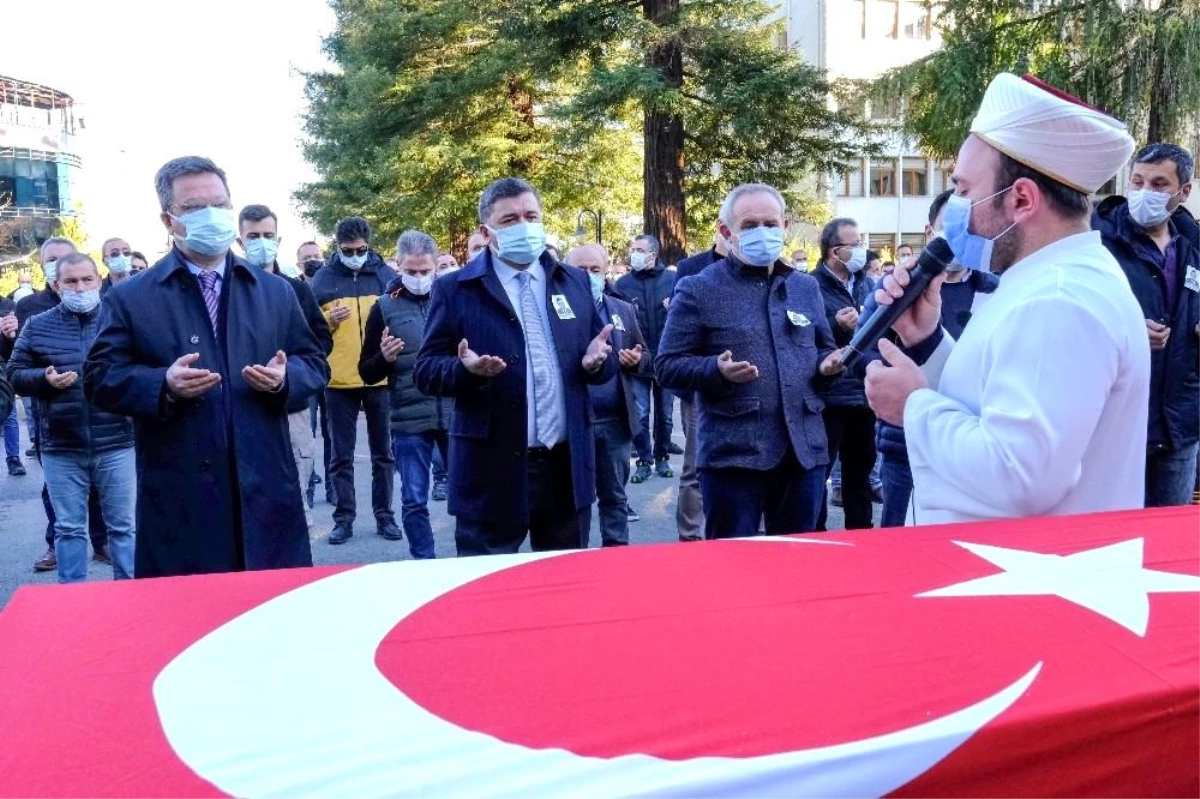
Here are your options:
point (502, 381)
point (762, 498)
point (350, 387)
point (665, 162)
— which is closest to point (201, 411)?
point (502, 381)

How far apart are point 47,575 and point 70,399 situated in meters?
1.66

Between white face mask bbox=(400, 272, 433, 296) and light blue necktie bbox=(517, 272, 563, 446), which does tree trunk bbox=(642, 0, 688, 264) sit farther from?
light blue necktie bbox=(517, 272, 563, 446)

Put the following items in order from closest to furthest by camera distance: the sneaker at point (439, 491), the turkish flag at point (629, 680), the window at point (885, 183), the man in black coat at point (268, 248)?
the turkish flag at point (629, 680) < the man in black coat at point (268, 248) < the sneaker at point (439, 491) < the window at point (885, 183)

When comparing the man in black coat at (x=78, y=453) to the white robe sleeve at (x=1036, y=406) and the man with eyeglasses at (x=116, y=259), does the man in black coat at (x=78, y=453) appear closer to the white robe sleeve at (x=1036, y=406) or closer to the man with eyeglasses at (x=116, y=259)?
the man with eyeglasses at (x=116, y=259)

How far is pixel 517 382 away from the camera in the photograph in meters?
4.07

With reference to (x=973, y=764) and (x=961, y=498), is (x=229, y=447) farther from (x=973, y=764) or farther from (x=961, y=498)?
(x=973, y=764)

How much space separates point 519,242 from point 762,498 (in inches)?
58.6

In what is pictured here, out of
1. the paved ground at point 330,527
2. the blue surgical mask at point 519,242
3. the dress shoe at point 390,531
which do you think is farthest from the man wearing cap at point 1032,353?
the dress shoe at point 390,531

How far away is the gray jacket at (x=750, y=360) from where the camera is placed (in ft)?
13.7

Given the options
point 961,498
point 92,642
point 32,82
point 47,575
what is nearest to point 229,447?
point 92,642

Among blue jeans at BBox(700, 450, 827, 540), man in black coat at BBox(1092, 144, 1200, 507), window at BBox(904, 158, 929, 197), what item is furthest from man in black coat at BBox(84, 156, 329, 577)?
window at BBox(904, 158, 929, 197)

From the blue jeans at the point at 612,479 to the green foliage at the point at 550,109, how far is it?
10812 millimetres

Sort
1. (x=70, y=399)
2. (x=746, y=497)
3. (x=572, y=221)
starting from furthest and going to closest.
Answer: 1. (x=572, y=221)
2. (x=70, y=399)
3. (x=746, y=497)

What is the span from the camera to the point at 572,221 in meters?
28.7
